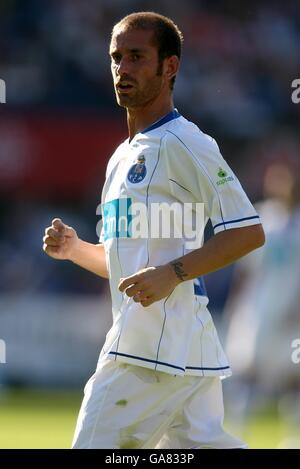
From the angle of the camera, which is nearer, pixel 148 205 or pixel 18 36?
pixel 148 205

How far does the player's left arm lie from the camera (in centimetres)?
432

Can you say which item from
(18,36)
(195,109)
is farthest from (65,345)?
(18,36)

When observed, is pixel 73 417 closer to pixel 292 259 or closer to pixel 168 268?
pixel 292 259

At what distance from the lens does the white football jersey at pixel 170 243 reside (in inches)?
178

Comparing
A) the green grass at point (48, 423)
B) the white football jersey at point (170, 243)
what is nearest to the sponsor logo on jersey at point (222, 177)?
the white football jersey at point (170, 243)

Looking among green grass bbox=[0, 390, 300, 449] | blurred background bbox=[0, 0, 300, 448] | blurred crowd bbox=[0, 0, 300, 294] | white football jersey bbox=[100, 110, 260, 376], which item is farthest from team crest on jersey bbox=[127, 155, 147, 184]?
blurred crowd bbox=[0, 0, 300, 294]

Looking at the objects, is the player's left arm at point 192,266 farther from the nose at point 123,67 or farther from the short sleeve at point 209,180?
the nose at point 123,67

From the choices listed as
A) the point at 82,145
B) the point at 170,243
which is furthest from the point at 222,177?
the point at 82,145

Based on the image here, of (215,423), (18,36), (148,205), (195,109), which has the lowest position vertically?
(215,423)

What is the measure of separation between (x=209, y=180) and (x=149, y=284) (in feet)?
1.74

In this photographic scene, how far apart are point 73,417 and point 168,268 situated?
6.53 meters

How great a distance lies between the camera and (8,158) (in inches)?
614

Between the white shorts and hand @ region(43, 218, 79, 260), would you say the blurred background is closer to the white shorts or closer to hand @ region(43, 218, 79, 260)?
hand @ region(43, 218, 79, 260)

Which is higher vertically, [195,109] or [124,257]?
[195,109]
